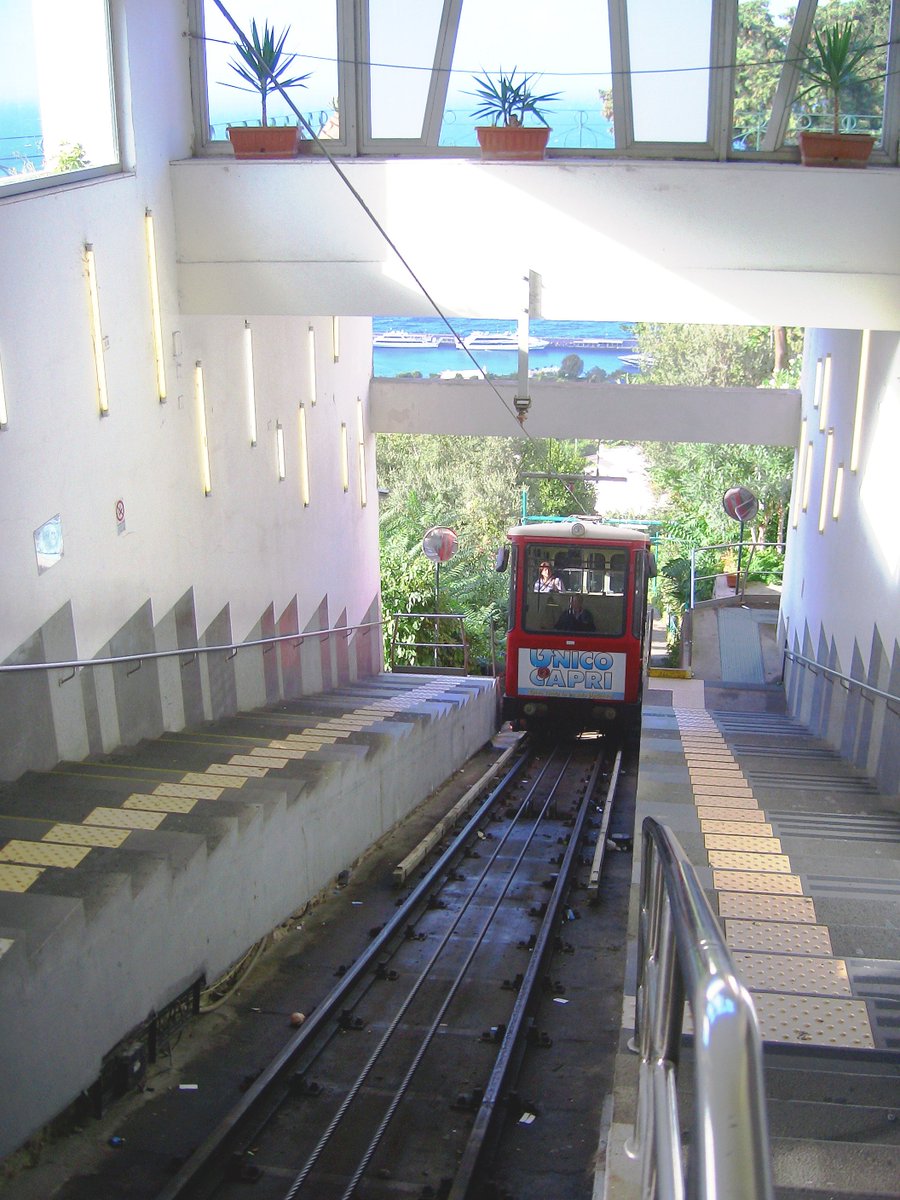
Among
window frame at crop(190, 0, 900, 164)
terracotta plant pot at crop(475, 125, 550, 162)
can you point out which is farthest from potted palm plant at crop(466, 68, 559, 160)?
window frame at crop(190, 0, 900, 164)

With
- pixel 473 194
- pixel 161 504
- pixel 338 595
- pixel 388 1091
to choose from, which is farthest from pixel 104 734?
pixel 338 595

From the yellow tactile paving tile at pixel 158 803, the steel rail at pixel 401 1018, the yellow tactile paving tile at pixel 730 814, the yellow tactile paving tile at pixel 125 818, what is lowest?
the steel rail at pixel 401 1018

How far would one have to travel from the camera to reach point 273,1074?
4.75 m

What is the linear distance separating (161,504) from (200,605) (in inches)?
39.4

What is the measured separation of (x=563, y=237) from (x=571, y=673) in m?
5.12

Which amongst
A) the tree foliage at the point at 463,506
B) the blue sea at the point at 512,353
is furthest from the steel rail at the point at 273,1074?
→ the blue sea at the point at 512,353

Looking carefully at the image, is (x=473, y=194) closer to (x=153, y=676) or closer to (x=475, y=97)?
(x=475, y=97)

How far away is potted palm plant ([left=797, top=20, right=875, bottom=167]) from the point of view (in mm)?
8141

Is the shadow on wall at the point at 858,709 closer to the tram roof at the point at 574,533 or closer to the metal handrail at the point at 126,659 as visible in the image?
the tram roof at the point at 574,533

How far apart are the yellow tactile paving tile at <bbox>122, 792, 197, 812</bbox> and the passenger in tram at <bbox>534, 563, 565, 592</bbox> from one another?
669cm

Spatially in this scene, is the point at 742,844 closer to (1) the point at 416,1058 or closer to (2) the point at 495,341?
(1) the point at 416,1058

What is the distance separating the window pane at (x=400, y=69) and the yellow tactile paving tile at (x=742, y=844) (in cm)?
632

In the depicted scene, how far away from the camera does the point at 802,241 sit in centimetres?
834

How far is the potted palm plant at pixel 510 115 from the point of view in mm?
8477
